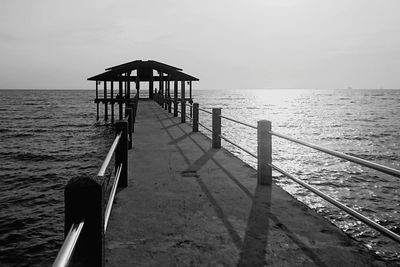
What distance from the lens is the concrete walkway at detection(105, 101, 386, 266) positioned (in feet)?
9.90

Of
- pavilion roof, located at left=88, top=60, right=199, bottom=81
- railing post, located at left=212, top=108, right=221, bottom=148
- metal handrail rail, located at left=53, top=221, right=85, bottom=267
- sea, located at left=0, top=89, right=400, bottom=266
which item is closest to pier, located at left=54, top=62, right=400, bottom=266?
metal handrail rail, located at left=53, top=221, right=85, bottom=267

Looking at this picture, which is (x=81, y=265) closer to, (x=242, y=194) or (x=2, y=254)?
(x=242, y=194)

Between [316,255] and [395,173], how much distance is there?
108cm

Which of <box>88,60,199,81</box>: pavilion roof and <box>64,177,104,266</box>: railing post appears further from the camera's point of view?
<box>88,60,199,81</box>: pavilion roof

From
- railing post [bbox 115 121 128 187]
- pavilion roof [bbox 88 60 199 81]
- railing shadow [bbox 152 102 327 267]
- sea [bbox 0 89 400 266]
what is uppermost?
pavilion roof [bbox 88 60 199 81]

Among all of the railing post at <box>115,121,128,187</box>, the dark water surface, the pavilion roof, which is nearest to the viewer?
the railing post at <box>115,121,128,187</box>

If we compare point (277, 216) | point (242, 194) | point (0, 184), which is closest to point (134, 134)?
point (0, 184)

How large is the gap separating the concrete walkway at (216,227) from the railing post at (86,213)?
621mm

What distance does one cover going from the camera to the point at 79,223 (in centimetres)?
218

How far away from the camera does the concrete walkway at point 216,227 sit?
3.02 meters

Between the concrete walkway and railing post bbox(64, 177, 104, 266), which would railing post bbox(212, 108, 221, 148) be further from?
railing post bbox(64, 177, 104, 266)

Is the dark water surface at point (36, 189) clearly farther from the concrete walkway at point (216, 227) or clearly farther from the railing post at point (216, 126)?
the railing post at point (216, 126)

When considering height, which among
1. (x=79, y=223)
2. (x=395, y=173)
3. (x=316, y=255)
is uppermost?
(x=395, y=173)

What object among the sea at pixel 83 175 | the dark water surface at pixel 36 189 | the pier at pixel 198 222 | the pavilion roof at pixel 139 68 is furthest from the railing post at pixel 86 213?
the pavilion roof at pixel 139 68
